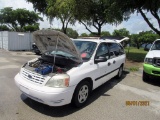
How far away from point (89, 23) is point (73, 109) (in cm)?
1875

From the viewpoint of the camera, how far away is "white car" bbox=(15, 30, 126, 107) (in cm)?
385

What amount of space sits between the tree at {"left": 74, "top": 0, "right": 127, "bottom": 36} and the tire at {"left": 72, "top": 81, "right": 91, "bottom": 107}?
415 inches

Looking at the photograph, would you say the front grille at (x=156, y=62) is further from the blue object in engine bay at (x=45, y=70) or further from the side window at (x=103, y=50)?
the blue object in engine bay at (x=45, y=70)

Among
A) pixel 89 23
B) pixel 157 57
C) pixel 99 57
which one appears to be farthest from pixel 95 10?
pixel 99 57

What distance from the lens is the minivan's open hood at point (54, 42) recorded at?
4.27 m

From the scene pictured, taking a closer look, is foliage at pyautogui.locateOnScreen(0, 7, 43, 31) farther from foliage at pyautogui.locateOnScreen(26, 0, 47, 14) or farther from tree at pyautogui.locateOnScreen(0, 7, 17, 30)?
foliage at pyautogui.locateOnScreen(26, 0, 47, 14)

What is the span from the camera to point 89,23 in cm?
2209

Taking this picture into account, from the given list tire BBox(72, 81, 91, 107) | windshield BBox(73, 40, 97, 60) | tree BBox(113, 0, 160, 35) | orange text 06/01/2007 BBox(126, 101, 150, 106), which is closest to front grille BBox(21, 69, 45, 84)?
tire BBox(72, 81, 91, 107)

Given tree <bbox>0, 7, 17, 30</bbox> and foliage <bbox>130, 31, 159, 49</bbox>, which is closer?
tree <bbox>0, 7, 17, 30</bbox>

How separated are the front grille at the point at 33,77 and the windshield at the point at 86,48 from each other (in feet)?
4.63

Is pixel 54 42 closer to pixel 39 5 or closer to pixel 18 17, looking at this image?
pixel 39 5

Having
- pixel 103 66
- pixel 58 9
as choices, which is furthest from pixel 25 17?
pixel 103 66

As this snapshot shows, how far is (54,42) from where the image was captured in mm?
4824

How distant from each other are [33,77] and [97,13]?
Answer: 17.0m
